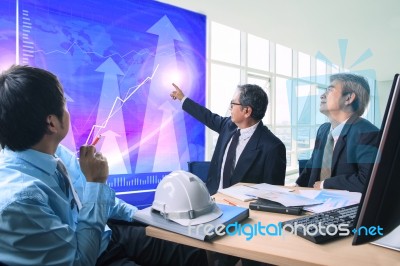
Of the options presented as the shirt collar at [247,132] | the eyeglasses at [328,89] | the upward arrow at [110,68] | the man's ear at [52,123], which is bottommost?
the shirt collar at [247,132]

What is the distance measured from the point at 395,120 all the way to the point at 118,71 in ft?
7.50

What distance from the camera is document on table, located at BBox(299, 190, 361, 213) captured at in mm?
1085

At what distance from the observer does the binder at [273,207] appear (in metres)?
1.04

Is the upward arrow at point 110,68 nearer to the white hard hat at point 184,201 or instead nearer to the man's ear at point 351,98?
the white hard hat at point 184,201

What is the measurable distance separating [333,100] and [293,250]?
5.45ft

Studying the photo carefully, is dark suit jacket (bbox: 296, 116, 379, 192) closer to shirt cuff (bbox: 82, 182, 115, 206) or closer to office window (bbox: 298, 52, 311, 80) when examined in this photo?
shirt cuff (bbox: 82, 182, 115, 206)

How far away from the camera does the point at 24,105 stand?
3.05ft

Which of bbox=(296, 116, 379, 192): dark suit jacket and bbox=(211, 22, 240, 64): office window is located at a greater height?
bbox=(211, 22, 240, 64): office window

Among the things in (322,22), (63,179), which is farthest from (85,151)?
(322,22)

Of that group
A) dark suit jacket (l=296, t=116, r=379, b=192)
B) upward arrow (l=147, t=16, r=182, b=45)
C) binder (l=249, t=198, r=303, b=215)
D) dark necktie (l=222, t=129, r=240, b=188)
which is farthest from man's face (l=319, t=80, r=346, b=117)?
upward arrow (l=147, t=16, r=182, b=45)

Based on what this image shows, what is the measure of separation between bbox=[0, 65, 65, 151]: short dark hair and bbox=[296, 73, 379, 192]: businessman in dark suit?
1543 mm

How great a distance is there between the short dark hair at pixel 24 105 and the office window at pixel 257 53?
4582 millimetres

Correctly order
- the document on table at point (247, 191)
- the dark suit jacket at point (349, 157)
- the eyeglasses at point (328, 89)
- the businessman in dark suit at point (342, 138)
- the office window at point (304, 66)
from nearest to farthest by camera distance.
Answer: the document on table at point (247, 191), the dark suit jacket at point (349, 157), the businessman in dark suit at point (342, 138), the eyeglasses at point (328, 89), the office window at point (304, 66)

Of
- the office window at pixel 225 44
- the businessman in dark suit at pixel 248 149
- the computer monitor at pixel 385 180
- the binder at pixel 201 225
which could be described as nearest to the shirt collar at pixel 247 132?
the businessman in dark suit at pixel 248 149
